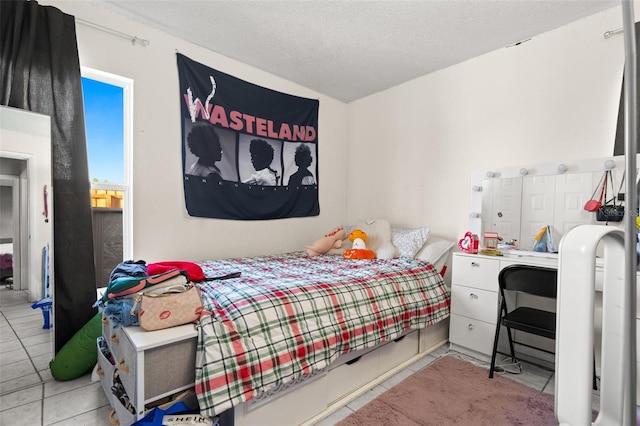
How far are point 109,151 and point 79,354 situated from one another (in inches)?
57.0

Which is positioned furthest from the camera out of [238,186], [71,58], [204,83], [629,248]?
[238,186]

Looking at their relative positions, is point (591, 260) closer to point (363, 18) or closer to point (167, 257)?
point (363, 18)

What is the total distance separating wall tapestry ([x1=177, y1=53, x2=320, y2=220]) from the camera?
2.69 m

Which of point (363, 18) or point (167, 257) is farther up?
point (363, 18)

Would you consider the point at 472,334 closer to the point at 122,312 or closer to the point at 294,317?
the point at 294,317

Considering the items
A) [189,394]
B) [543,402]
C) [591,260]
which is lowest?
[543,402]

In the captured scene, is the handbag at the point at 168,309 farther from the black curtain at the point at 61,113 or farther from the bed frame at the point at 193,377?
the black curtain at the point at 61,113

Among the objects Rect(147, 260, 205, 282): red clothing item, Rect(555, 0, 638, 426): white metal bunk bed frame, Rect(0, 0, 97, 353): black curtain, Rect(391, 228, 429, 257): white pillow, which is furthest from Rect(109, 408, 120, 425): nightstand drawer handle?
Rect(391, 228, 429, 257): white pillow

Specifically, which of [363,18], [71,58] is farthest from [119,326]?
[363,18]

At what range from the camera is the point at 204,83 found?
2.74 m

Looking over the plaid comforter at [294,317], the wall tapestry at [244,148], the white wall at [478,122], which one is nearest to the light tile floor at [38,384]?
the plaid comforter at [294,317]

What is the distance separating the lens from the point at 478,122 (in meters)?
2.81

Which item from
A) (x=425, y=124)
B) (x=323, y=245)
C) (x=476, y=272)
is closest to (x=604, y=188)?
(x=476, y=272)

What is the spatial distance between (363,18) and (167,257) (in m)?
2.41
